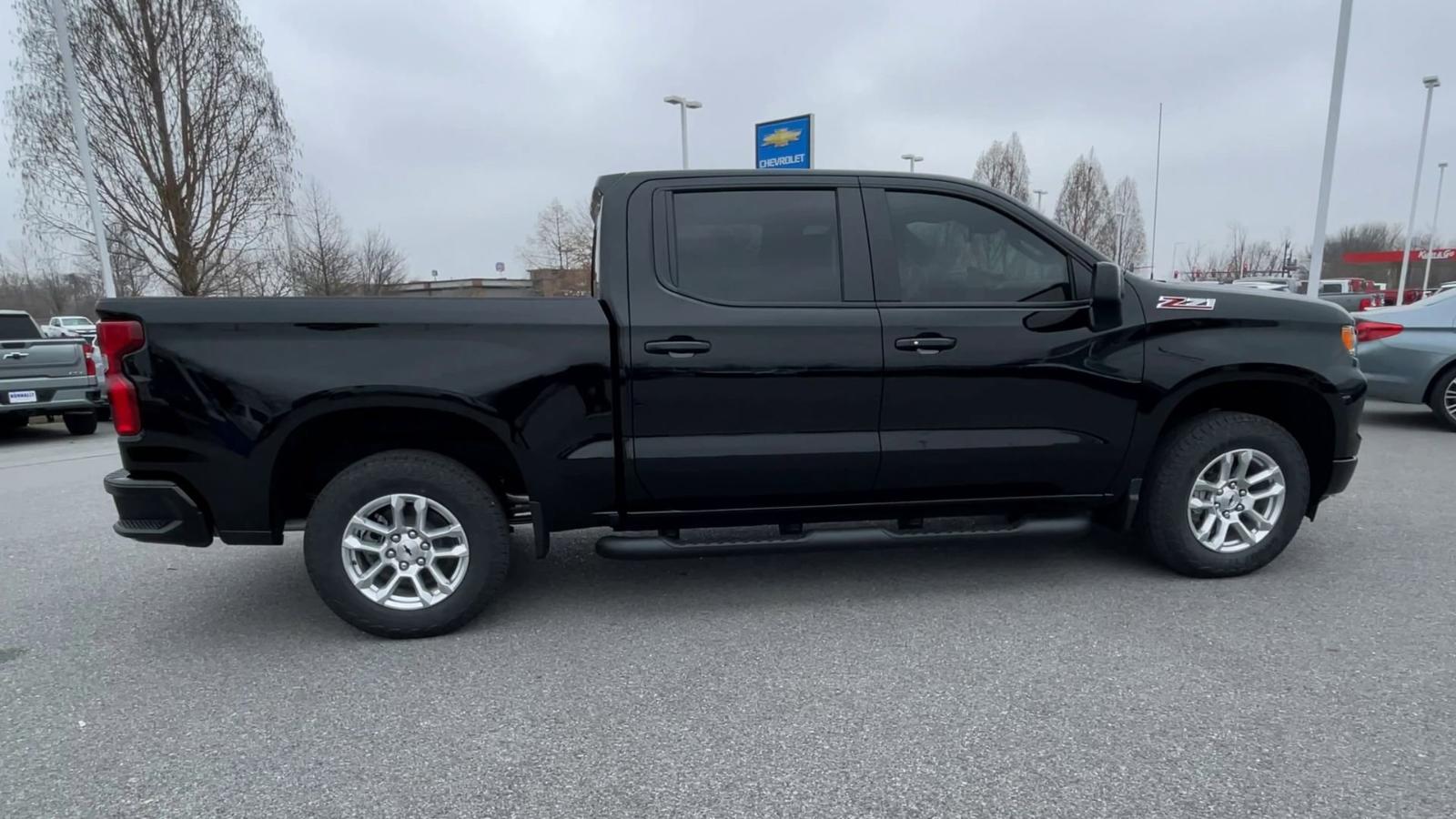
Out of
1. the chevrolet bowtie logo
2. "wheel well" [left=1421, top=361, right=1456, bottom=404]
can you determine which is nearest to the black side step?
"wheel well" [left=1421, top=361, right=1456, bottom=404]

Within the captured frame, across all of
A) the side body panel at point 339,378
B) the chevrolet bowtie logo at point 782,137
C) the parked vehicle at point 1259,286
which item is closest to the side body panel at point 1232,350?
the parked vehicle at point 1259,286

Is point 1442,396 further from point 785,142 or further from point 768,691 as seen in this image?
point 785,142

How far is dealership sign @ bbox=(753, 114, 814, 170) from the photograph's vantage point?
14.1 m

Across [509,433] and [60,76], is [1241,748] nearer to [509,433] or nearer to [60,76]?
[509,433]

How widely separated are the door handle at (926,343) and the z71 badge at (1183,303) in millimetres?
1061

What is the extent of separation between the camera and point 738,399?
337 centimetres

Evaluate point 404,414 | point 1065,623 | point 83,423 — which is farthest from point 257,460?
point 83,423

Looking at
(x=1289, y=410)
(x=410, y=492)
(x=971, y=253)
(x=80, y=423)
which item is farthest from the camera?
(x=80, y=423)

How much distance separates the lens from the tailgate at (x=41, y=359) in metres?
8.90

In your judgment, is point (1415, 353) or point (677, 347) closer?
point (677, 347)

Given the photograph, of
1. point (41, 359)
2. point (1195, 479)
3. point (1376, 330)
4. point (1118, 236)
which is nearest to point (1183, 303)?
point (1195, 479)

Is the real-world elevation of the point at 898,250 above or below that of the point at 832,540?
above

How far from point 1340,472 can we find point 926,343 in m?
2.26

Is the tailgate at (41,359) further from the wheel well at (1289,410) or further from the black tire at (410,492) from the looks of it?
the wheel well at (1289,410)
